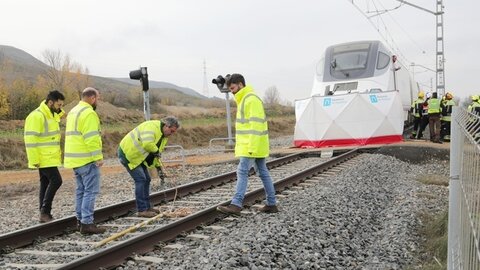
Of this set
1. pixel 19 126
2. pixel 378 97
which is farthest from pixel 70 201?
pixel 19 126

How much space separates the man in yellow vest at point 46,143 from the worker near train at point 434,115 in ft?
49.1

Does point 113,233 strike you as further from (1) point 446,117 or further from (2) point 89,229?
(1) point 446,117

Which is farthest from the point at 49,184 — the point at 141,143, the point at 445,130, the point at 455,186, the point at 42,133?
the point at 445,130

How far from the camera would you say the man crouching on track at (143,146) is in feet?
23.9

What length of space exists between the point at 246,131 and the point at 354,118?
34.5 ft

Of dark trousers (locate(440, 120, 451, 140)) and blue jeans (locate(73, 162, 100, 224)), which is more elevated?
dark trousers (locate(440, 120, 451, 140))

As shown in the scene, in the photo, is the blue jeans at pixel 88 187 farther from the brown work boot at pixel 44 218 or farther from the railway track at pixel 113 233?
the brown work boot at pixel 44 218

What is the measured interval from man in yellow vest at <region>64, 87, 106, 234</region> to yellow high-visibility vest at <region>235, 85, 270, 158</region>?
207 cm

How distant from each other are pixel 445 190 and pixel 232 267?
731cm

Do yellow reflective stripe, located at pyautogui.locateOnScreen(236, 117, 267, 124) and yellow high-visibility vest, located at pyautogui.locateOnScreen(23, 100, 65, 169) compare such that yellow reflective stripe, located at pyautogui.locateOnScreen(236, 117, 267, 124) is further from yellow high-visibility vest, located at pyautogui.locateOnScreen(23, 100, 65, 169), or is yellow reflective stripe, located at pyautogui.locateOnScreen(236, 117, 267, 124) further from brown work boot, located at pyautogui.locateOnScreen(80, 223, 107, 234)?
yellow high-visibility vest, located at pyautogui.locateOnScreen(23, 100, 65, 169)

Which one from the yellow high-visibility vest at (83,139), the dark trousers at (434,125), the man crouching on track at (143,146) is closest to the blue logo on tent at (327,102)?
the dark trousers at (434,125)

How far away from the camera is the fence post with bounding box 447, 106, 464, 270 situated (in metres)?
3.74

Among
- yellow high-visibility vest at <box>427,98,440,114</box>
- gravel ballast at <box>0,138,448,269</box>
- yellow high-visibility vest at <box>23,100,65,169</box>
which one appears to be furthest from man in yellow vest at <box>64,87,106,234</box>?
yellow high-visibility vest at <box>427,98,440,114</box>

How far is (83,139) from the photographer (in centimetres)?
665
